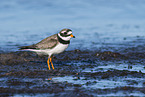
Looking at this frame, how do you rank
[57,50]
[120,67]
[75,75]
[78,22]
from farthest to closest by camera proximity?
1. [78,22]
2. [120,67]
3. [57,50]
4. [75,75]

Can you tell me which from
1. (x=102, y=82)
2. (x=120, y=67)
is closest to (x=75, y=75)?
(x=102, y=82)

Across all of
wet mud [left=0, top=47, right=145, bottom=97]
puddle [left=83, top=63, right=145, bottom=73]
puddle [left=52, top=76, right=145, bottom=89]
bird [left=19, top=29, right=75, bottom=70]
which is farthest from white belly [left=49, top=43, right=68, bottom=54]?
puddle [left=52, top=76, right=145, bottom=89]

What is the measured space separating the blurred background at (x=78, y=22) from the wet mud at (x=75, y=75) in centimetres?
289

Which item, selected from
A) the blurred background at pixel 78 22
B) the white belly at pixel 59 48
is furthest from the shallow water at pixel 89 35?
the white belly at pixel 59 48

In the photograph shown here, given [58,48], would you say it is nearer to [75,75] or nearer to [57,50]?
[57,50]

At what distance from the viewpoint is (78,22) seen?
28.5m

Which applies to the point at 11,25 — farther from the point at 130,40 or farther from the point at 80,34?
the point at 130,40

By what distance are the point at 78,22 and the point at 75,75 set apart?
18.4 metres

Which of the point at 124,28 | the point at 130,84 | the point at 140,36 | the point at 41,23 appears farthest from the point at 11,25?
the point at 130,84

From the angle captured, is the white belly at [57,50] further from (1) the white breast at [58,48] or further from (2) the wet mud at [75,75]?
(2) the wet mud at [75,75]

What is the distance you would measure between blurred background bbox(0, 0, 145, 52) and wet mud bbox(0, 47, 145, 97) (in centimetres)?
289

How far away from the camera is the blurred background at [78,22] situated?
1941 cm

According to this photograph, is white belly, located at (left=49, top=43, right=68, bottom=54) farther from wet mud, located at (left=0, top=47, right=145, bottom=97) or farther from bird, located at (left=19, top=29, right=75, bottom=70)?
wet mud, located at (left=0, top=47, right=145, bottom=97)

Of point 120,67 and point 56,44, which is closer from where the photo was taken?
point 56,44
